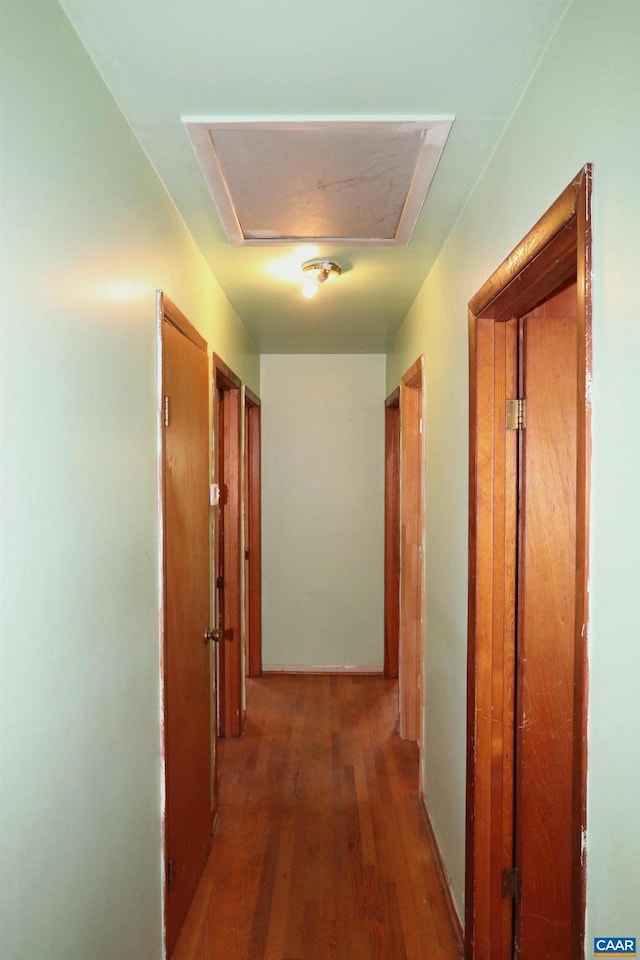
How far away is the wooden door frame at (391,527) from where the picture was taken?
171 inches

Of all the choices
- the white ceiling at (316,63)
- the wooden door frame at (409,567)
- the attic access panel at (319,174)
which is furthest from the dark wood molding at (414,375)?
the white ceiling at (316,63)

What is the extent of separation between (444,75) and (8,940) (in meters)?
1.78

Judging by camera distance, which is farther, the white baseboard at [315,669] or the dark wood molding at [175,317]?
the white baseboard at [315,669]

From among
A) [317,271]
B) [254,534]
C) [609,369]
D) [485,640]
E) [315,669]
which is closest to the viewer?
[609,369]

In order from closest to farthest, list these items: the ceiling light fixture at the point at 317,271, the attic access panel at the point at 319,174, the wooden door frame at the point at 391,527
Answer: the attic access panel at the point at 319,174 < the ceiling light fixture at the point at 317,271 < the wooden door frame at the point at 391,527

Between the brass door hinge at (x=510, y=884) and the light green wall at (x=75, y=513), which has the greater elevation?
the light green wall at (x=75, y=513)

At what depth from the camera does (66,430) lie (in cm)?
110

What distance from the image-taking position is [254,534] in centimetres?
447

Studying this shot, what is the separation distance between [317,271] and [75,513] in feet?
5.24

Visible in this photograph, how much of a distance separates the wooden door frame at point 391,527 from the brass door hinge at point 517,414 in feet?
8.48

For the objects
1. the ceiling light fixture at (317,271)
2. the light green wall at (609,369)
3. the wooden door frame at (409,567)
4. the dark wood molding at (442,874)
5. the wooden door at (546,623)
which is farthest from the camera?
the wooden door frame at (409,567)

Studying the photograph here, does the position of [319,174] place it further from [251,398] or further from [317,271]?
[251,398]

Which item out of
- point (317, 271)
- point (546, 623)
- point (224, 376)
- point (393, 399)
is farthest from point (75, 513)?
point (393, 399)

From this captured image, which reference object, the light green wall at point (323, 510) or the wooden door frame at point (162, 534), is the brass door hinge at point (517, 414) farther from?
the light green wall at point (323, 510)
